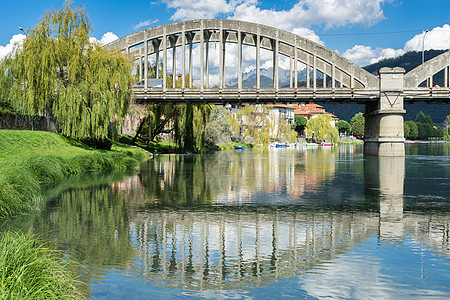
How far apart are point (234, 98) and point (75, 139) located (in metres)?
22.7

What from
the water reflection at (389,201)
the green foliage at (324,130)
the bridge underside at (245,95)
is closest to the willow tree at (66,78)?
the bridge underside at (245,95)

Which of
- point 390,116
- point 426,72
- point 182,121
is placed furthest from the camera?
point 426,72

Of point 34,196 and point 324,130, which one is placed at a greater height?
point 324,130

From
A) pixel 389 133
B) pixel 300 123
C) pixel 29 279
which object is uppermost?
pixel 300 123

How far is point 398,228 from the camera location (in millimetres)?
11664

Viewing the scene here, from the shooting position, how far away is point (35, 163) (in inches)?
850

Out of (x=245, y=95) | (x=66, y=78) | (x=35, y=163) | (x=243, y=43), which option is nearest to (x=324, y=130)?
(x=243, y=43)

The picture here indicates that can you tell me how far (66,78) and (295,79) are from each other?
2791cm

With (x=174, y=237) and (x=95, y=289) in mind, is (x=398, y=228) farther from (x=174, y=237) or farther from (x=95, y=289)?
(x=95, y=289)

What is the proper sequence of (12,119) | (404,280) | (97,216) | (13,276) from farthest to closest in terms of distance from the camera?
(12,119) → (97,216) → (404,280) → (13,276)

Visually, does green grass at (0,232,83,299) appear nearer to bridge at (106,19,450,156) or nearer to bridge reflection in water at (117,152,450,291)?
bridge reflection in water at (117,152,450,291)

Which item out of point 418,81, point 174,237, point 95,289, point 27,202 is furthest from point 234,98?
point 95,289

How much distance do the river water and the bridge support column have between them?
36.4m

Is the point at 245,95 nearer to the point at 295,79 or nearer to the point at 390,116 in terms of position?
the point at 295,79
